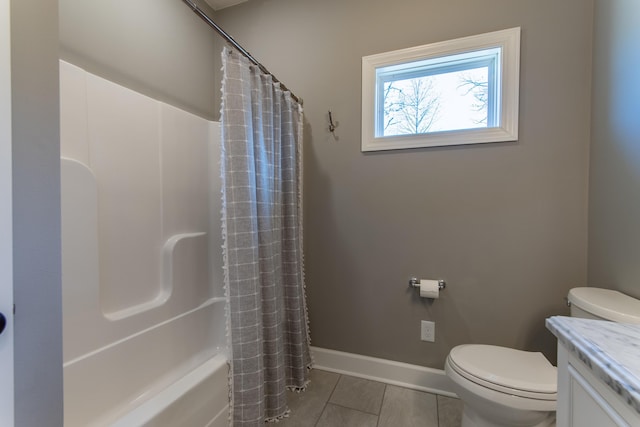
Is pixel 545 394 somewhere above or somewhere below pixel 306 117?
below

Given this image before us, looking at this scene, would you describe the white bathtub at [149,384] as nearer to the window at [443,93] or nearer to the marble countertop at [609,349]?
the marble countertop at [609,349]

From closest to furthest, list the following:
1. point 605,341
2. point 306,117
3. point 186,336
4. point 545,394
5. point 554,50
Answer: point 605,341 < point 545,394 < point 554,50 < point 186,336 < point 306,117

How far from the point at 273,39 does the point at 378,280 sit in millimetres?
1896

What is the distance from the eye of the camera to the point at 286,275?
1.64 metres

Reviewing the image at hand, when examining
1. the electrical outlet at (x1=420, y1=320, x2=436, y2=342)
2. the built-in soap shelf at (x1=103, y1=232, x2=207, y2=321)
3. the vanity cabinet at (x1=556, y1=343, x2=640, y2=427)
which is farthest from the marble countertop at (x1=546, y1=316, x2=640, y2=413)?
the built-in soap shelf at (x1=103, y1=232, x2=207, y2=321)

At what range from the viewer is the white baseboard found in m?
1.63

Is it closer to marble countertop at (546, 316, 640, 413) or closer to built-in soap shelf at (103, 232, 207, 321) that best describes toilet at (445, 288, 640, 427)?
marble countertop at (546, 316, 640, 413)

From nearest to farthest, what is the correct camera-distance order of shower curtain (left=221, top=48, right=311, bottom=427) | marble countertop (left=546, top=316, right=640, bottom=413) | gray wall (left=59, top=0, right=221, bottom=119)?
marble countertop (left=546, top=316, right=640, bottom=413) → shower curtain (left=221, top=48, right=311, bottom=427) → gray wall (left=59, top=0, right=221, bottom=119)

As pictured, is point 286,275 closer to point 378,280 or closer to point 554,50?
point 378,280

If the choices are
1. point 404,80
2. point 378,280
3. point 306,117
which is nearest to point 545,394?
point 378,280

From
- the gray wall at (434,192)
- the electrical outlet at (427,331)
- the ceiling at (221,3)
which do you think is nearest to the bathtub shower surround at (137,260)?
the gray wall at (434,192)

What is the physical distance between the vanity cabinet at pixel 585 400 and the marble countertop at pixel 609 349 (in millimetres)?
18

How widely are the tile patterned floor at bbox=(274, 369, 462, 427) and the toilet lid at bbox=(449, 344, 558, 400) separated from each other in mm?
460

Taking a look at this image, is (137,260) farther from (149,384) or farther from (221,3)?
(221,3)
